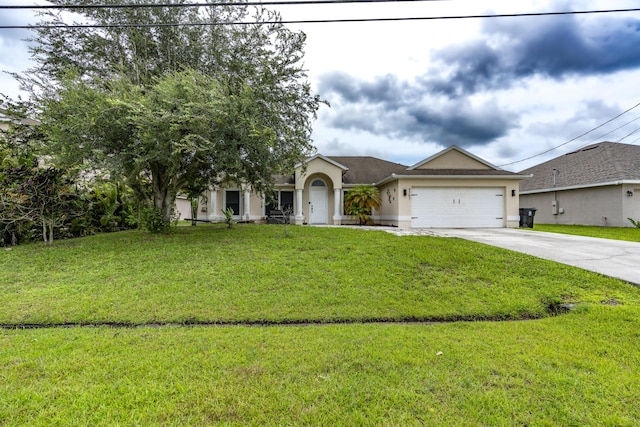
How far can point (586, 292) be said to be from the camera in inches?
194

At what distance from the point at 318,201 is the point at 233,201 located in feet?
16.2

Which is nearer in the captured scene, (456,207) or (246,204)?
(456,207)

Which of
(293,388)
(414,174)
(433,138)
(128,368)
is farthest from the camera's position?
(433,138)

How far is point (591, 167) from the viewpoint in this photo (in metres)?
17.7

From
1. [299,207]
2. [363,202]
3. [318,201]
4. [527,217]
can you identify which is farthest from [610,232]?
[299,207]

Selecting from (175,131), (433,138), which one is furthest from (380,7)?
(433,138)

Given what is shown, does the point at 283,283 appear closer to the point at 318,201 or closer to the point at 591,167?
the point at 318,201

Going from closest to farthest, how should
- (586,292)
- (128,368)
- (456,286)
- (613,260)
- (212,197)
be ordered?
(128,368) → (586,292) → (456,286) → (613,260) → (212,197)

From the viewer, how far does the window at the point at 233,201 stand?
17266mm

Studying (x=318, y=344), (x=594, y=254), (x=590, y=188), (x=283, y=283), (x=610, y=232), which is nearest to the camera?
(x=318, y=344)

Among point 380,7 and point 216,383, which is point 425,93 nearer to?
point 380,7

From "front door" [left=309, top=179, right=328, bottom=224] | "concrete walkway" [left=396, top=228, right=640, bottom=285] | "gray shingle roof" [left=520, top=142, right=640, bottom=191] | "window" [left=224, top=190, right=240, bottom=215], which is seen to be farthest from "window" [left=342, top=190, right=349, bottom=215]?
"gray shingle roof" [left=520, top=142, right=640, bottom=191]

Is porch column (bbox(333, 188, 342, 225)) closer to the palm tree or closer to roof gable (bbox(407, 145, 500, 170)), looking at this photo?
the palm tree

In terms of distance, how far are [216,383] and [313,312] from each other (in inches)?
81.3
